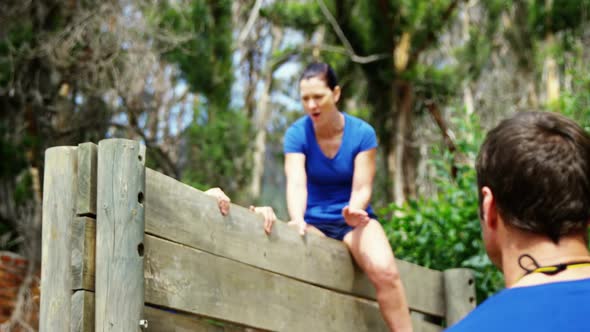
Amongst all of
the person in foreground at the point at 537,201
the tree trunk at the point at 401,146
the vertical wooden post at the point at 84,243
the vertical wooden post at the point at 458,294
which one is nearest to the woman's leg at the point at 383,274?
the vertical wooden post at the point at 458,294

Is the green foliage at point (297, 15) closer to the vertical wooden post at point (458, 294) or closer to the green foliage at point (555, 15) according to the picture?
the green foliage at point (555, 15)

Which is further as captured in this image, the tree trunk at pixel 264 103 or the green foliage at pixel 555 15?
the tree trunk at pixel 264 103

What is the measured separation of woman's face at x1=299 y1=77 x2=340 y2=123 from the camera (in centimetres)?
368

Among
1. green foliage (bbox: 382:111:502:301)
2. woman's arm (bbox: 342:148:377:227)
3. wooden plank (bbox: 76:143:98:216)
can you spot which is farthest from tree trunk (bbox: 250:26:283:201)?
wooden plank (bbox: 76:143:98:216)

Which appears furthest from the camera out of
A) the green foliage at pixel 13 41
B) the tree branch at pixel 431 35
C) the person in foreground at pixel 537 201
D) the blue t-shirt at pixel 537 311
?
the tree branch at pixel 431 35

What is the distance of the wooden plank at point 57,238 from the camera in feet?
7.86

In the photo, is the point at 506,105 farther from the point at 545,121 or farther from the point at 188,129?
the point at 545,121

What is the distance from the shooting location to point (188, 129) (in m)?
10.3

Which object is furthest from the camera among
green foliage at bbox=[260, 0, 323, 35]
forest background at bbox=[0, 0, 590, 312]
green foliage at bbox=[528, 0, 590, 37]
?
green foliage at bbox=[260, 0, 323, 35]

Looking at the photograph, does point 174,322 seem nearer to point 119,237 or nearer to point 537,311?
point 119,237

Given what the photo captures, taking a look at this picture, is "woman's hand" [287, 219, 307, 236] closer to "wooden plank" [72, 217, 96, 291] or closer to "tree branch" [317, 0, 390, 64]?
"wooden plank" [72, 217, 96, 291]

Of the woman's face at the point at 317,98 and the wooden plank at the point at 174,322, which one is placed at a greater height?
the woman's face at the point at 317,98

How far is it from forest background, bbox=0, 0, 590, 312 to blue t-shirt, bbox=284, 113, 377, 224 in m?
2.01

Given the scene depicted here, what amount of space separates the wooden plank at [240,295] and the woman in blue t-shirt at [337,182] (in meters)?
0.19
